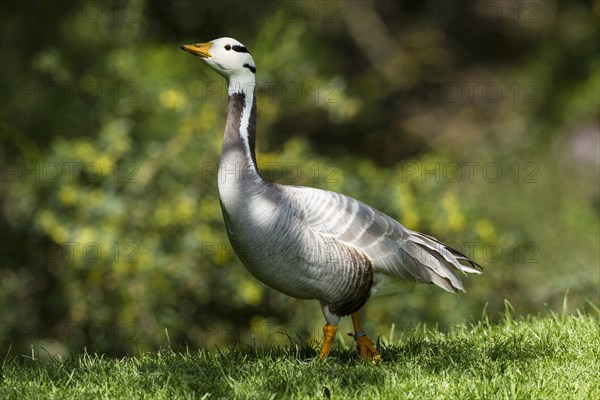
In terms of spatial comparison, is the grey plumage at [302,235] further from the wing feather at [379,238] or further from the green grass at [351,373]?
the green grass at [351,373]

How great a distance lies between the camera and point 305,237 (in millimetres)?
5043

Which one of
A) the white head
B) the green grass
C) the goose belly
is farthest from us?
the white head

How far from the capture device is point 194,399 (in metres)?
4.30

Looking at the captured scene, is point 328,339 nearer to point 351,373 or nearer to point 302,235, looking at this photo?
point 351,373

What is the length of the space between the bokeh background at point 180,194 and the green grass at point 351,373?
2.05 ft

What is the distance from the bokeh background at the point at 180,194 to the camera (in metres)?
8.39

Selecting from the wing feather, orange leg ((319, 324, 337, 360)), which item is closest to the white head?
the wing feather

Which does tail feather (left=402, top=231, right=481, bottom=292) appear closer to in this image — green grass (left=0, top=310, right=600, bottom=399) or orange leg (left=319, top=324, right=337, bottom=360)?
green grass (left=0, top=310, right=600, bottom=399)

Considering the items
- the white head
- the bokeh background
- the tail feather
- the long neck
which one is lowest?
the bokeh background

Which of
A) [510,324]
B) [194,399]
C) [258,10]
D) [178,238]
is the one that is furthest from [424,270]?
[258,10]

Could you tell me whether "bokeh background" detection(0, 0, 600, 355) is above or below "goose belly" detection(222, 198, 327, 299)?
below

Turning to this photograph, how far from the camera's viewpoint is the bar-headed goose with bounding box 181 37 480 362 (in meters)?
5.02

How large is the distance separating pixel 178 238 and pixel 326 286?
3680mm

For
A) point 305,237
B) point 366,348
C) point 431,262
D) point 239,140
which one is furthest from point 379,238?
point 239,140
